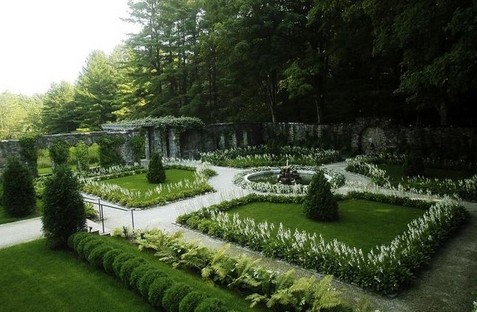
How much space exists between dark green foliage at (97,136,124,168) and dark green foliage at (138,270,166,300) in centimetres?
1832

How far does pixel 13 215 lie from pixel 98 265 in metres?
7.61

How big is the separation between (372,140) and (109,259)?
22422 mm

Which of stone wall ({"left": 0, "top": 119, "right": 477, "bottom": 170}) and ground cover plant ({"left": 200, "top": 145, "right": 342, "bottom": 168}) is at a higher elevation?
stone wall ({"left": 0, "top": 119, "right": 477, "bottom": 170})

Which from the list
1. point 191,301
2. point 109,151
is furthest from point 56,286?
point 109,151

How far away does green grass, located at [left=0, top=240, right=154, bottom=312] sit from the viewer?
7.93 meters

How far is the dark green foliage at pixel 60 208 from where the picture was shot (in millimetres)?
10984

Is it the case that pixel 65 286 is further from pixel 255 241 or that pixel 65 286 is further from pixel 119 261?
pixel 255 241

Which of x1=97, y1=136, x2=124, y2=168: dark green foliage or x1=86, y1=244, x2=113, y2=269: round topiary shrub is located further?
Answer: x1=97, y1=136, x2=124, y2=168: dark green foliage

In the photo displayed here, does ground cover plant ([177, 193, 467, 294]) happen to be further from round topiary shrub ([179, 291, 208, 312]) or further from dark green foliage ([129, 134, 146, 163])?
dark green foliage ([129, 134, 146, 163])

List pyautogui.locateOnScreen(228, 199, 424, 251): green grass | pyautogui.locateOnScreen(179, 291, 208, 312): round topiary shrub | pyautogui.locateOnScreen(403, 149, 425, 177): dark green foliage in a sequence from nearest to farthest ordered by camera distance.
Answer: pyautogui.locateOnScreen(179, 291, 208, 312): round topiary shrub
pyautogui.locateOnScreen(228, 199, 424, 251): green grass
pyautogui.locateOnScreen(403, 149, 425, 177): dark green foliage

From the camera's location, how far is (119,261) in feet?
29.3

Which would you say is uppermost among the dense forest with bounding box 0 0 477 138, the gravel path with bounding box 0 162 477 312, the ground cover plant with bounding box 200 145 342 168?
the dense forest with bounding box 0 0 477 138

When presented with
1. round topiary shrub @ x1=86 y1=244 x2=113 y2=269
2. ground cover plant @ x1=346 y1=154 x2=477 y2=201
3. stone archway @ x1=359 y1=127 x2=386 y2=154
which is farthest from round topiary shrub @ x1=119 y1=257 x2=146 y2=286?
stone archway @ x1=359 y1=127 x2=386 y2=154

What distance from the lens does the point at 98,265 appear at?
9.63 m
